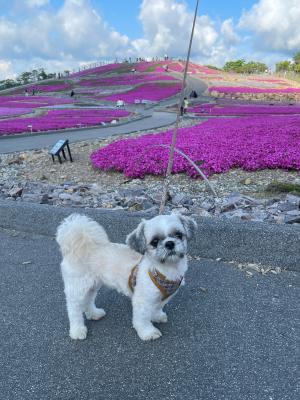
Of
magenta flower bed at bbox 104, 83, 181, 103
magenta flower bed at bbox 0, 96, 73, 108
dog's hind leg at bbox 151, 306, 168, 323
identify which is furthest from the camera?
magenta flower bed at bbox 104, 83, 181, 103

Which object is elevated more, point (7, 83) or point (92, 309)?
point (92, 309)

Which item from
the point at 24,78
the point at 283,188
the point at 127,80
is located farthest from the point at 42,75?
the point at 283,188

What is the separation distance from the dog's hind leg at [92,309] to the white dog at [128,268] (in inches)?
0.5

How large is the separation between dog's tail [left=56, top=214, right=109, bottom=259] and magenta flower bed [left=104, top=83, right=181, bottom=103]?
36267 mm

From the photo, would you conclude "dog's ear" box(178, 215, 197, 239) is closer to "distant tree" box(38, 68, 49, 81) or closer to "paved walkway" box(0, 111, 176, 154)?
"paved walkway" box(0, 111, 176, 154)

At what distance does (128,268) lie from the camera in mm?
3230

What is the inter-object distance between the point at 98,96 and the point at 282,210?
42262mm

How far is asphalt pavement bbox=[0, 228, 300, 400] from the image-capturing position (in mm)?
2689

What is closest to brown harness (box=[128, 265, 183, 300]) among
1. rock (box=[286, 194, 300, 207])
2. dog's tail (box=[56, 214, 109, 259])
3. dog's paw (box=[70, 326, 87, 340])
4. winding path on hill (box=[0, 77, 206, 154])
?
dog's tail (box=[56, 214, 109, 259])

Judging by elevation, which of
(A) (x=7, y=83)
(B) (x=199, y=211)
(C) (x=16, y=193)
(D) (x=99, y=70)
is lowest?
(A) (x=7, y=83)

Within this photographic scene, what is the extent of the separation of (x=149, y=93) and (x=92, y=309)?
42073 mm

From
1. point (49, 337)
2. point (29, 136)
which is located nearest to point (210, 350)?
point (49, 337)

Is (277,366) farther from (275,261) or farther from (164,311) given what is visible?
(275,261)

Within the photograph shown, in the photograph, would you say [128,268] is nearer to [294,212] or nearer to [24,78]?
[294,212]
